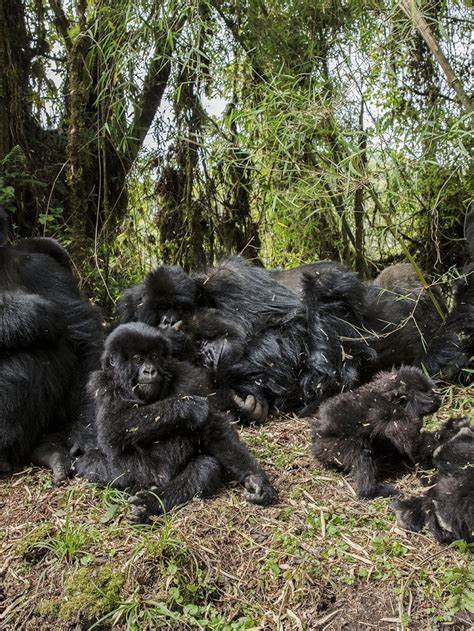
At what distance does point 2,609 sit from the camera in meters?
3.15

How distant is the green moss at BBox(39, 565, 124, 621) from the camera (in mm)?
2984

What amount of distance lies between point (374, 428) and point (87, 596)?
1747 millimetres

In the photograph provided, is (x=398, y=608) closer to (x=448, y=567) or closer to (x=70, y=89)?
(x=448, y=567)

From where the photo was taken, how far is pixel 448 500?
3.19 metres

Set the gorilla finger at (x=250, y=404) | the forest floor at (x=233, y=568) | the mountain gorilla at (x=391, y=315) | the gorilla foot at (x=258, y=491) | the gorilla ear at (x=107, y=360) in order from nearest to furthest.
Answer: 1. the forest floor at (x=233, y=568)
2. the gorilla foot at (x=258, y=491)
3. the gorilla ear at (x=107, y=360)
4. the gorilla finger at (x=250, y=404)
5. the mountain gorilla at (x=391, y=315)

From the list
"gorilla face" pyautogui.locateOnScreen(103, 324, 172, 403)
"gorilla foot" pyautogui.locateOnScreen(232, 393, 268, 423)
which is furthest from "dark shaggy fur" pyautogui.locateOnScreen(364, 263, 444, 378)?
"gorilla face" pyautogui.locateOnScreen(103, 324, 172, 403)

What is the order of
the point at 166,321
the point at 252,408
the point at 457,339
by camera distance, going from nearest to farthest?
1. the point at 252,408
2. the point at 166,321
3. the point at 457,339

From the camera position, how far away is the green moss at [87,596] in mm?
2984

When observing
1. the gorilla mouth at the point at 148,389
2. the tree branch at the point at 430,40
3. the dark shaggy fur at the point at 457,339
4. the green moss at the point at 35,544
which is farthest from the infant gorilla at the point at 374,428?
the tree branch at the point at 430,40

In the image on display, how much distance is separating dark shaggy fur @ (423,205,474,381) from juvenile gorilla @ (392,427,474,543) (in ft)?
4.90

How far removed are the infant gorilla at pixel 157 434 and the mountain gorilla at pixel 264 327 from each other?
1.03 m

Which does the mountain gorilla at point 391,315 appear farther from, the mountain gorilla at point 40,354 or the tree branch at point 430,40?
the mountain gorilla at point 40,354

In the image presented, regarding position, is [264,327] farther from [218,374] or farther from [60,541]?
[60,541]

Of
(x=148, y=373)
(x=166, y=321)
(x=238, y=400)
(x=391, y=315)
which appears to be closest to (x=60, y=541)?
(x=148, y=373)
